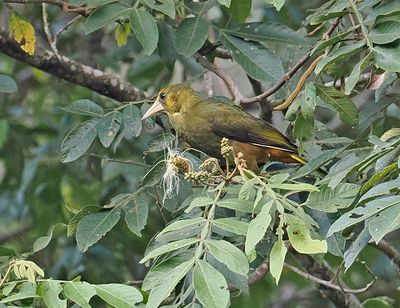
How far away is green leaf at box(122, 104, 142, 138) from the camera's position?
362 centimetres

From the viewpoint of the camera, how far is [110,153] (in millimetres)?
5027

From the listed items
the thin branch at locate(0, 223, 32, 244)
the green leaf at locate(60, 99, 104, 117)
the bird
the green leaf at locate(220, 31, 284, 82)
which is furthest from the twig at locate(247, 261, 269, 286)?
the thin branch at locate(0, 223, 32, 244)

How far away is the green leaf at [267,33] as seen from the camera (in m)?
3.85

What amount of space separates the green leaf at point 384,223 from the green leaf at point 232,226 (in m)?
0.34

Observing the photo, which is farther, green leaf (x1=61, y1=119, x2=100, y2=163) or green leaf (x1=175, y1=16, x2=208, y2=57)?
green leaf (x1=175, y1=16, x2=208, y2=57)

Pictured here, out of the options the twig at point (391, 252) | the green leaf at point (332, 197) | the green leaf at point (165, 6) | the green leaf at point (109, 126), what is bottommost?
the twig at point (391, 252)

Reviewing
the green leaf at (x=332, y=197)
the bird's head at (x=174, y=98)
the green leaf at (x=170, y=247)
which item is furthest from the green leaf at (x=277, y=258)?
the bird's head at (x=174, y=98)

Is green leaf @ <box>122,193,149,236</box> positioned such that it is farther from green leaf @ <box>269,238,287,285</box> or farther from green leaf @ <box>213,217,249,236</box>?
green leaf @ <box>269,238,287,285</box>

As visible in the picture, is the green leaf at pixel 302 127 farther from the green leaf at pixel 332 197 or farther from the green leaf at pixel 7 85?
the green leaf at pixel 7 85

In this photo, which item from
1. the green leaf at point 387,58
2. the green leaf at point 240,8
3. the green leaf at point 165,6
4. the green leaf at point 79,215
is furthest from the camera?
the green leaf at point 240,8

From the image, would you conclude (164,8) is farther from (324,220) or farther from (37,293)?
(37,293)

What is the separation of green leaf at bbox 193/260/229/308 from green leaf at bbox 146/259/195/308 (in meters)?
0.03

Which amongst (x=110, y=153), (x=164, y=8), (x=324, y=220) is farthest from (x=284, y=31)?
(x=110, y=153)

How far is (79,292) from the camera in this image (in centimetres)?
262
